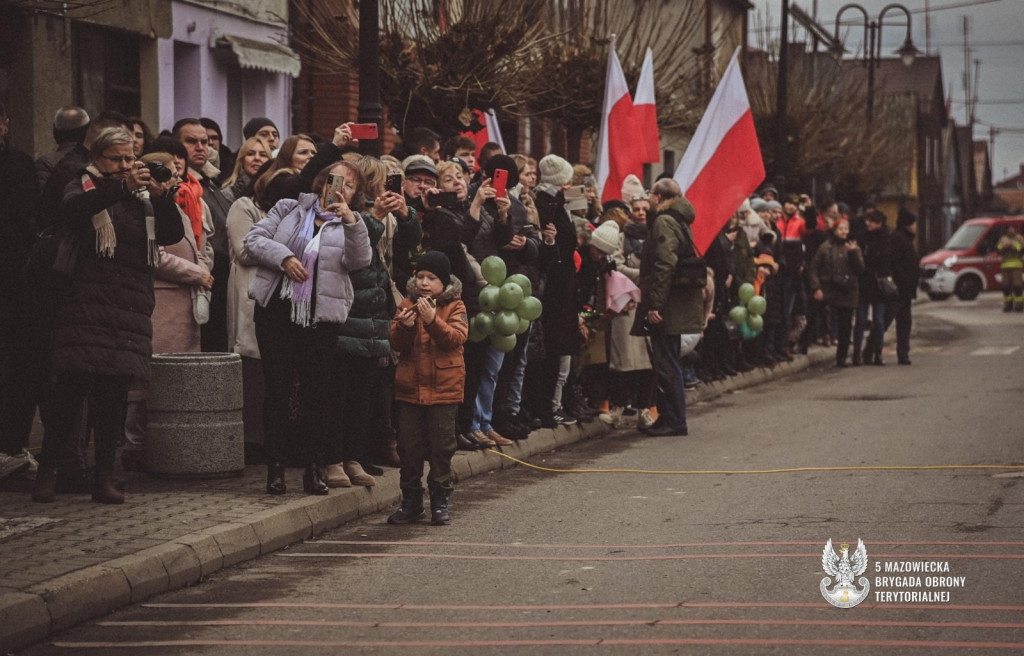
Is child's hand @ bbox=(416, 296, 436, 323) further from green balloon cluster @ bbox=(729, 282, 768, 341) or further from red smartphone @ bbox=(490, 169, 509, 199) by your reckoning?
green balloon cluster @ bbox=(729, 282, 768, 341)

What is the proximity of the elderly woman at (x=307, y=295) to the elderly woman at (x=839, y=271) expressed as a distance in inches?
495

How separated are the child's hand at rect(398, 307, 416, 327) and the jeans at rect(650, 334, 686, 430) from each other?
4.72 metres

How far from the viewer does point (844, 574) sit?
693cm

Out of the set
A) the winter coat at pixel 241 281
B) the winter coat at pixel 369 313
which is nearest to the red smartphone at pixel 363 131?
the winter coat at pixel 369 313

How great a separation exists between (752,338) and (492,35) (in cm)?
598

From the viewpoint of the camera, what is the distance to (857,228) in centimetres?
2192

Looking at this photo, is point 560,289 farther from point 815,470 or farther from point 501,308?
point 815,470

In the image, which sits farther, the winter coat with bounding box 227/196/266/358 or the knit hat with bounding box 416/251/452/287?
the winter coat with bounding box 227/196/266/358

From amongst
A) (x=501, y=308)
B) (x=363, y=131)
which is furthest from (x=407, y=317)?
(x=501, y=308)

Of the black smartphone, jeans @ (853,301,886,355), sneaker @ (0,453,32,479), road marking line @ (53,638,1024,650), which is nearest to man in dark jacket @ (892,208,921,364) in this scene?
jeans @ (853,301,886,355)

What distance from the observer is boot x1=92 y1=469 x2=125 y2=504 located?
8461mm

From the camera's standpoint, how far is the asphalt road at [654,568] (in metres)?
6.07

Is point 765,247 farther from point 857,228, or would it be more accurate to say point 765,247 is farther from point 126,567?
point 126,567

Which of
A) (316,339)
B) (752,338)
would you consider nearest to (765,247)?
(752,338)
